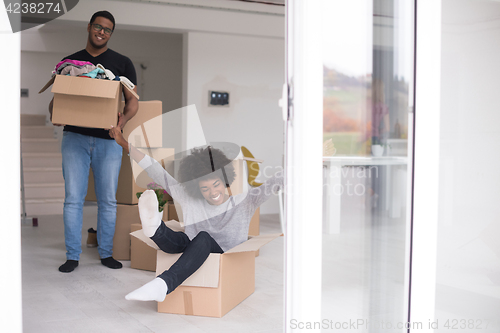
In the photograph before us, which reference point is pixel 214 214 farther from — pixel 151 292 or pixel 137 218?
pixel 137 218

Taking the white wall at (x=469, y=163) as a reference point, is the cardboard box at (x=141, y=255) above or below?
below

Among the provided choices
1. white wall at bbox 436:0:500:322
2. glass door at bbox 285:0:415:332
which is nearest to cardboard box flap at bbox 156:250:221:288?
glass door at bbox 285:0:415:332

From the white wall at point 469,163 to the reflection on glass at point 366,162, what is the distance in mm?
125

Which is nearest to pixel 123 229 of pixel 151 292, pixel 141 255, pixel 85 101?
pixel 141 255

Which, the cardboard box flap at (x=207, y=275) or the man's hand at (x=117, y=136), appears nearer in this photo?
the cardboard box flap at (x=207, y=275)

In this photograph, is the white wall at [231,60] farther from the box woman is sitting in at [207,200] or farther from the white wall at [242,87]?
the box woman is sitting in at [207,200]

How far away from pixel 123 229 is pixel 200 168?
1.01m

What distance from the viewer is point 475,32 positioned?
4.58ft

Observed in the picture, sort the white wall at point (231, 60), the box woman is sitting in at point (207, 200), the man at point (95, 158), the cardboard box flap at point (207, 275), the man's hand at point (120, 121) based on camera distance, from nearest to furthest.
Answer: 1. the cardboard box flap at point (207, 275)
2. the box woman is sitting in at point (207, 200)
3. the man's hand at point (120, 121)
4. the man at point (95, 158)
5. the white wall at point (231, 60)

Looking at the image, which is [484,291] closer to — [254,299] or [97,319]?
[254,299]

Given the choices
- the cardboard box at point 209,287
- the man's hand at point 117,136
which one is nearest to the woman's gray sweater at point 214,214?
the cardboard box at point 209,287

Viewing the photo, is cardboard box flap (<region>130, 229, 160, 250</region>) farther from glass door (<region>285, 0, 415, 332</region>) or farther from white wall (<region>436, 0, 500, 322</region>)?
white wall (<region>436, 0, 500, 322</region>)

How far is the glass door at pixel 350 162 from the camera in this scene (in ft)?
3.92

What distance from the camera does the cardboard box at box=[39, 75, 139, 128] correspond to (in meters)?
2.28
